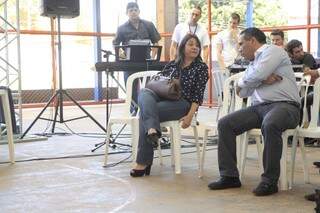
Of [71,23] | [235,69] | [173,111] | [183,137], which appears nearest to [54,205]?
[173,111]

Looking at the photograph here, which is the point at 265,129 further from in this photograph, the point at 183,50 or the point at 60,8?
the point at 60,8

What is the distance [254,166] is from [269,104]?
0.91 metres

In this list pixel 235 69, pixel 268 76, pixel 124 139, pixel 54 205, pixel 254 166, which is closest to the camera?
pixel 54 205

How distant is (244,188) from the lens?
340 centimetres

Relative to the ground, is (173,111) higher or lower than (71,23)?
lower

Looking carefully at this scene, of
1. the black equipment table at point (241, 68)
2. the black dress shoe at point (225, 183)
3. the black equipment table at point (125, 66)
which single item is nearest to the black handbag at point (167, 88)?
the black dress shoe at point (225, 183)

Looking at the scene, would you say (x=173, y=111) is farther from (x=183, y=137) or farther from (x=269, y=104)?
(x=183, y=137)

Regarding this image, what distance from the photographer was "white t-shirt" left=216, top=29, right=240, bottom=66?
7258 mm

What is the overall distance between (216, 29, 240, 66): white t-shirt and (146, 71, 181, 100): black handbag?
3.47 meters

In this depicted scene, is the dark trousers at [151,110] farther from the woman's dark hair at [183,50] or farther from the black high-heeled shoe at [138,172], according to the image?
the woman's dark hair at [183,50]

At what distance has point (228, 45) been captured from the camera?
7.30 m

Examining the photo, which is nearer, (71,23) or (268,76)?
(268,76)

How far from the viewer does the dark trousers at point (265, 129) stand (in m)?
3.17

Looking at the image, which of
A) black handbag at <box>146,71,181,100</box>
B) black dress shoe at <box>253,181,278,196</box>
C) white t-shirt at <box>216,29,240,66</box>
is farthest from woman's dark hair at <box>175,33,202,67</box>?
white t-shirt at <box>216,29,240,66</box>
